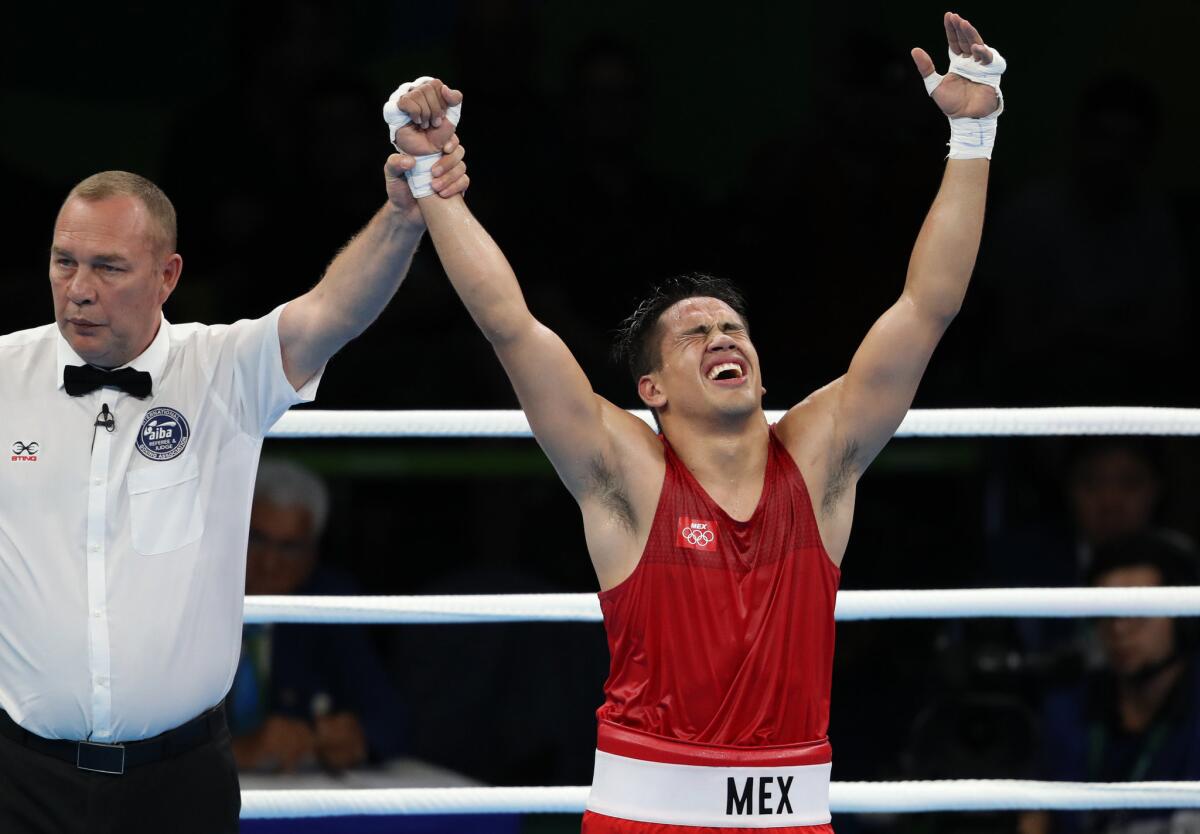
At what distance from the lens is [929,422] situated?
3.11 metres

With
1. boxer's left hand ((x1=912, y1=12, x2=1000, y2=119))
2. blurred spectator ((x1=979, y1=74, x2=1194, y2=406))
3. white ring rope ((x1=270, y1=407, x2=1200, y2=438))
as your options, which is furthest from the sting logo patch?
blurred spectator ((x1=979, y1=74, x2=1194, y2=406))

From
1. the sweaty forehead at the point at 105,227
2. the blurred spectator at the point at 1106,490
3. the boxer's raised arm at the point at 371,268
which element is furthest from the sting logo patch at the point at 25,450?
the blurred spectator at the point at 1106,490

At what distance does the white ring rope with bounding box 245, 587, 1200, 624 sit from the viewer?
3.01 m

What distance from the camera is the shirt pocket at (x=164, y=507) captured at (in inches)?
101

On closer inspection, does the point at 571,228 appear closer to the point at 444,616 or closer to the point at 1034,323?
the point at 1034,323

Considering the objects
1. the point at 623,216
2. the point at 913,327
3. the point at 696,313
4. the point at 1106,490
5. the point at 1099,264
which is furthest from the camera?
the point at 1099,264

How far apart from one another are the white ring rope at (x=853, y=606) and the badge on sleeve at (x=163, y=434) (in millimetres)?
506

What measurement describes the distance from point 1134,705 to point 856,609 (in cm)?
140

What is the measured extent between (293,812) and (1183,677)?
2341mm

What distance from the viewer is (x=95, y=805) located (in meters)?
2.48

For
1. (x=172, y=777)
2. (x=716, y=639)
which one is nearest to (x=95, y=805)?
(x=172, y=777)

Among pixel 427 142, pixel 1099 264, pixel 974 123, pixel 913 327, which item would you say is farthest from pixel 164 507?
pixel 1099 264

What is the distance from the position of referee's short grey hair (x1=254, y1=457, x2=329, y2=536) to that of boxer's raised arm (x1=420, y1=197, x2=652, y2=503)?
1512 mm

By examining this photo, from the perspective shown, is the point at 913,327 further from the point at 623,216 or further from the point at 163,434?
the point at 623,216
